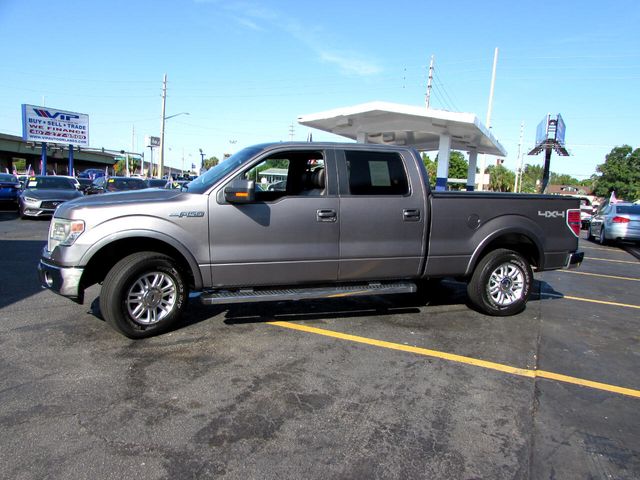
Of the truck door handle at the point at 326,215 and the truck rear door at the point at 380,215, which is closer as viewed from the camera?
the truck door handle at the point at 326,215

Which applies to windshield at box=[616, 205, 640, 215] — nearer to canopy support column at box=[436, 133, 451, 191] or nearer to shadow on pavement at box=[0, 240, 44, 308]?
canopy support column at box=[436, 133, 451, 191]

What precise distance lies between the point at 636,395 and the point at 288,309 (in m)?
3.68

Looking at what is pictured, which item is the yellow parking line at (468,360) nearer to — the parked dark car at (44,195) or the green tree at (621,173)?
the parked dark car at (44,195)

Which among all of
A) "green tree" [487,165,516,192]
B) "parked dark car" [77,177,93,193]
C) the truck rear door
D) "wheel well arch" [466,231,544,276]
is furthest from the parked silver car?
"green tree" [487,165,516,192]

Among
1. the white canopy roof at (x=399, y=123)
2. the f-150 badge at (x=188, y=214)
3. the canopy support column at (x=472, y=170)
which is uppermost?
the white canopy roof at (x=399, y=123)

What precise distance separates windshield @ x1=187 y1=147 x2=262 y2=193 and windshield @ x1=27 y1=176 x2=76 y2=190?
14.4 m

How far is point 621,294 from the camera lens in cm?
777

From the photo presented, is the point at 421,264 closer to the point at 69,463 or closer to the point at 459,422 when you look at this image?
the point at 459,422

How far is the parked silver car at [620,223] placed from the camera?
15.0 m

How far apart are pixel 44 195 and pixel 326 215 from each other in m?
14.5

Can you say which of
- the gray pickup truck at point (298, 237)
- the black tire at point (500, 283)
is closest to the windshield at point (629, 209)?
the gray pickup truck at point (298, 237)

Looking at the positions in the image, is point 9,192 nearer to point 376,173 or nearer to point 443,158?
point 376,173

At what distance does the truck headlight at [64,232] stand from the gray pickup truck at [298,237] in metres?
0.02

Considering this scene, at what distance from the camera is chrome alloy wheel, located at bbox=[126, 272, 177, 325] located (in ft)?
14.9
